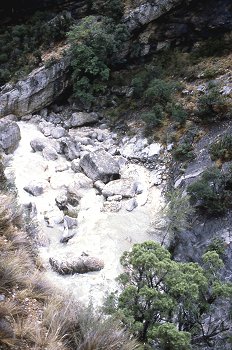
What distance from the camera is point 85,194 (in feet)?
47.2

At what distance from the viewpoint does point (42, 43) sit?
19.9 m

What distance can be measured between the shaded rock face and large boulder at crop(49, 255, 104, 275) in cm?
1011

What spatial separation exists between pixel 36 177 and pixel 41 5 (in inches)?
466

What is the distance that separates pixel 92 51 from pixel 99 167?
671 centimetres

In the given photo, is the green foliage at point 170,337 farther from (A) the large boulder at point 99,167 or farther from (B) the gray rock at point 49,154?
(B) the gray rock at point 49,154

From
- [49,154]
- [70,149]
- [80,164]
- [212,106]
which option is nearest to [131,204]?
[80,164]

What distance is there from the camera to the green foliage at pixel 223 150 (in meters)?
13.1

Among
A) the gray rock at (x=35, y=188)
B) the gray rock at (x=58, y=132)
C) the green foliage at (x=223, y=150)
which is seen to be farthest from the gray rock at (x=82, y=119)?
the green foliage at (x=223, y=150)

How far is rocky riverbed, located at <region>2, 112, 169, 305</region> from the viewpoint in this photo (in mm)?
10953

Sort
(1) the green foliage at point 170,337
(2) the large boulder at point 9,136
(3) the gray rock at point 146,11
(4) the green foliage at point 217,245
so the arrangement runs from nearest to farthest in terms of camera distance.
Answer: (1) the green foliage at point 170,337
(4) the green foliage at point 217,245
(2) the large boulder at point 9,136
(3) the gray rock at point 146,11

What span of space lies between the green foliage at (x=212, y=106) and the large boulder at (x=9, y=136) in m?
8.15

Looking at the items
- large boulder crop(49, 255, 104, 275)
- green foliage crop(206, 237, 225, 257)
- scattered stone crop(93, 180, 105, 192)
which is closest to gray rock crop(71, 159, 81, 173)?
scattered stone crop(93, 180, 105, 192)

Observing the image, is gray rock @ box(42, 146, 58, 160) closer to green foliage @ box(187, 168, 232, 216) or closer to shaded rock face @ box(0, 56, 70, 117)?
shaded rock face @ box(0, 56, 70, 117)

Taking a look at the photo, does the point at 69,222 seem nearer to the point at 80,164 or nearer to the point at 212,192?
the point at 80,164
